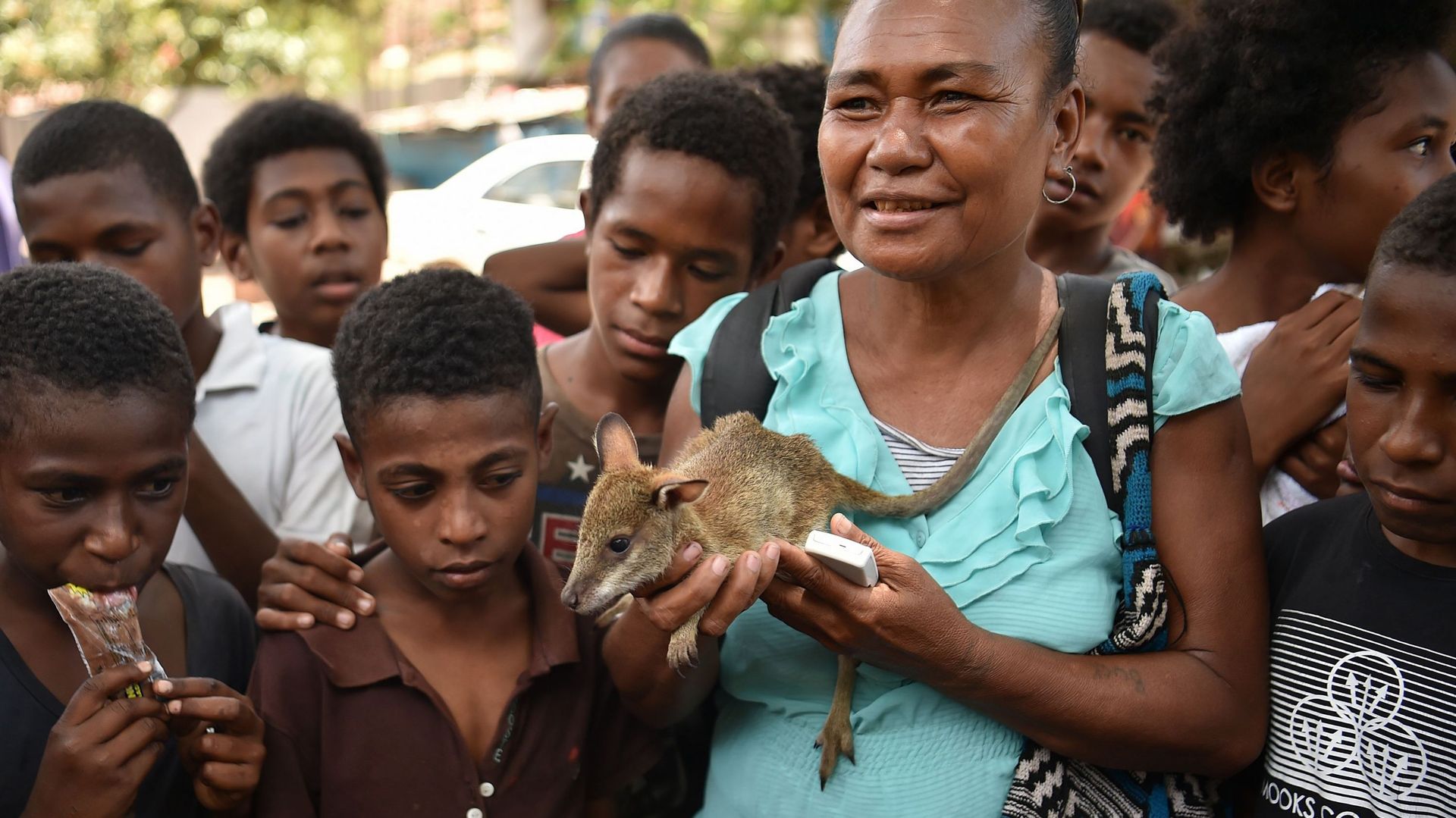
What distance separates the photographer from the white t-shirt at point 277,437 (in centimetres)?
372

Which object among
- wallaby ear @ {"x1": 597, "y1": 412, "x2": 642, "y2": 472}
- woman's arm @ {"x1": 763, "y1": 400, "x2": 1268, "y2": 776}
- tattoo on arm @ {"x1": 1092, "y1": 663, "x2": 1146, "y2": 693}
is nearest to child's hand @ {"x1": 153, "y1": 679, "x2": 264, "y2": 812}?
wallaby ear @ {"x1": 597, "y1": 412, "x2": 642, "y2": 472}

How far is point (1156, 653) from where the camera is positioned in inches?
100

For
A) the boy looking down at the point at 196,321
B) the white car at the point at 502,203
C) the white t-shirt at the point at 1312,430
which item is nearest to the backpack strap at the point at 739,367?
the white t-shirt at the point at 1312,430

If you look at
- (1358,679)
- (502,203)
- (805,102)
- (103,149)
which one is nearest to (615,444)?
(1358,679)

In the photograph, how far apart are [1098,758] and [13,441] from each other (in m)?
2.52

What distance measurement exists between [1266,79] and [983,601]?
1.83m

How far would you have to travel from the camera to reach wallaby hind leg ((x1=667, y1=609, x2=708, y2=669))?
8.08 ft

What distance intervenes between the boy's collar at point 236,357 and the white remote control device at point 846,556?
2297 mm

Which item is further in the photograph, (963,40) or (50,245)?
(50,245)

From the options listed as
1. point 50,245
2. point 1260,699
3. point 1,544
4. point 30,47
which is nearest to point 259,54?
point 30,47

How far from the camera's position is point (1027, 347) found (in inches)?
109

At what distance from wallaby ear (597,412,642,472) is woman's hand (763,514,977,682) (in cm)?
52

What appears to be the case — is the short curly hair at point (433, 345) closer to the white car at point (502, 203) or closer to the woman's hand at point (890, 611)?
the woman's hand at point (890, 611)

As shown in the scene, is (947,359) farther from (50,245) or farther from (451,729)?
(50,245)
